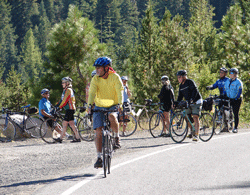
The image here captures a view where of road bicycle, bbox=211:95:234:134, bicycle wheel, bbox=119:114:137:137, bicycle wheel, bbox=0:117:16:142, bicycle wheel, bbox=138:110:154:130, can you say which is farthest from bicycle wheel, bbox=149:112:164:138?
bicycle wheel, bbox=0:117:16:142

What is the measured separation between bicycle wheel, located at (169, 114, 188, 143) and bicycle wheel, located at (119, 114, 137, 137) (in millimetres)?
2175

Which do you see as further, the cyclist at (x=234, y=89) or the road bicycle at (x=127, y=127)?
the road bicycle at (x=127, y=127)

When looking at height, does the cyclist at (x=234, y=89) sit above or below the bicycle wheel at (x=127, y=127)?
above

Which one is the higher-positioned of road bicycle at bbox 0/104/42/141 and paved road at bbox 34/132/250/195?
road bicycle at bbox 0/104/42/141

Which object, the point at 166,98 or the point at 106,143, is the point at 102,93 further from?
the point at 166,98

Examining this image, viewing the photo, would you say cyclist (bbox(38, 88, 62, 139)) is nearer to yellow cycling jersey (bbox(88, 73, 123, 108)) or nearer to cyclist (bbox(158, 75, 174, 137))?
cyclist (bbox(158, 75, 174, 137))

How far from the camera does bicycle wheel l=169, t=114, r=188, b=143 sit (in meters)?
9.69

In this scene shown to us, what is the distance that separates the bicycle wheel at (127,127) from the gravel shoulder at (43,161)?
3.78ft

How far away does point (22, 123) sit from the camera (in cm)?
1166

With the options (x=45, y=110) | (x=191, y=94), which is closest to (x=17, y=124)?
(x=45, y=110)

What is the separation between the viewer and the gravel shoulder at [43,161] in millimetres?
5906

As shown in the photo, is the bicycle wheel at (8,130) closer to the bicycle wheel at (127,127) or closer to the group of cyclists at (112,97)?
the group of cyclists at (112,97)

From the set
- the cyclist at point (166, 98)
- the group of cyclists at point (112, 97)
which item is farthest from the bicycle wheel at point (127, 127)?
the cyclist at point (166, 98)

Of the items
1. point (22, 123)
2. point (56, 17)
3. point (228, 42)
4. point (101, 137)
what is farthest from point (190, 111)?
point (56, 17)
